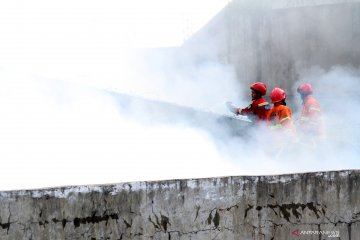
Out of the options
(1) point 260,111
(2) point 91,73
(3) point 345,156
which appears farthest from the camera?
(2) point 91,73

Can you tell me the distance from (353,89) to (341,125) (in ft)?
5.19

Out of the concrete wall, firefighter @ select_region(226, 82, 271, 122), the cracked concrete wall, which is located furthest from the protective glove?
the concrete wall

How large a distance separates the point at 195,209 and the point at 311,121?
2965 mm

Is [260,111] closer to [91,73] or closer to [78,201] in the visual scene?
[78,201]

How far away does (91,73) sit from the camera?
964 centimetres

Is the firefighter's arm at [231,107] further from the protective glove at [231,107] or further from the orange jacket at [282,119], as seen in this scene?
the orange jacket at [282,119]

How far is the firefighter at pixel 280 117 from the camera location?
17.0ft

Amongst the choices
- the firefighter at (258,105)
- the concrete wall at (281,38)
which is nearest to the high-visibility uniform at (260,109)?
the firefighter at (258,105)

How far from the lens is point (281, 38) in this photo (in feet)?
35.4

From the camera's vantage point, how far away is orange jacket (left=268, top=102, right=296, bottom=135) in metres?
5.20

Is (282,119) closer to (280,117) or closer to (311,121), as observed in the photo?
(280,117)

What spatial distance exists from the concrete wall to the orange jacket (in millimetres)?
5594

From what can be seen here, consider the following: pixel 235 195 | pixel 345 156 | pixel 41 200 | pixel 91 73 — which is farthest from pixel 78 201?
pixel 91 73

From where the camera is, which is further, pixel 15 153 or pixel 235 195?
pixel 15 153
